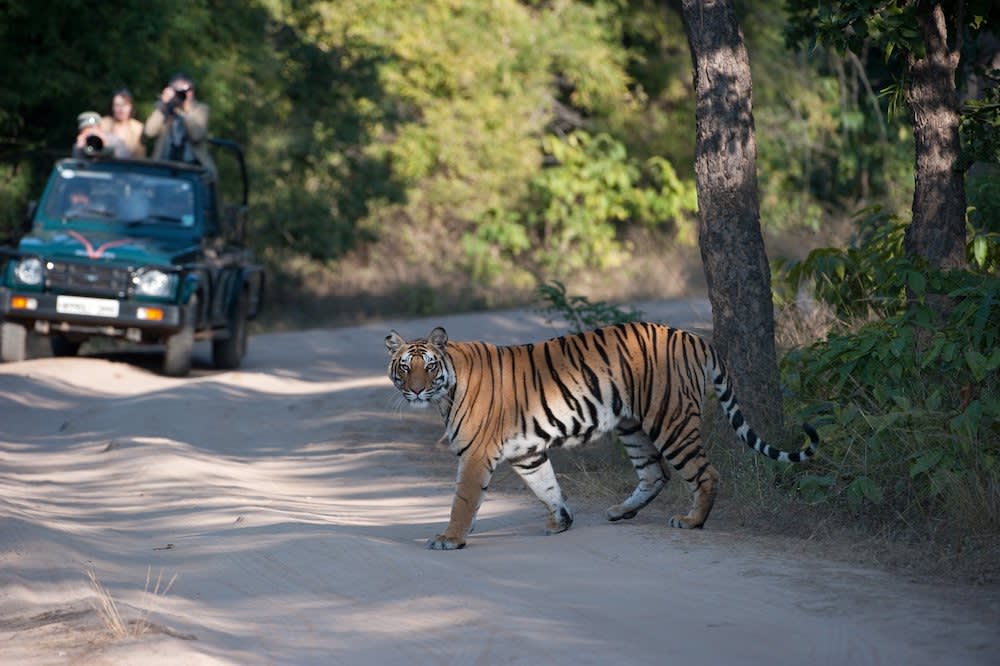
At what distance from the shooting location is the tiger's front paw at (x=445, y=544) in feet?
24.1

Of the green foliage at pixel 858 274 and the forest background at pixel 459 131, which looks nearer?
the green foliage at pixel 858 274

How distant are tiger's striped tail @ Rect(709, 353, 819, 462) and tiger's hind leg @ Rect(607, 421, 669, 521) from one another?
0.50m

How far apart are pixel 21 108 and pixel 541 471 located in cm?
1460

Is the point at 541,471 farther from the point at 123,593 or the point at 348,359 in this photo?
the point at 348,359

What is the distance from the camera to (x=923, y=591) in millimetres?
6363

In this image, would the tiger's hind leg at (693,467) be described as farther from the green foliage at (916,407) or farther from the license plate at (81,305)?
the license plate at (81,305)

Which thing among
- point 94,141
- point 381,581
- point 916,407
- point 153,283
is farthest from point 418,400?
point 94,141

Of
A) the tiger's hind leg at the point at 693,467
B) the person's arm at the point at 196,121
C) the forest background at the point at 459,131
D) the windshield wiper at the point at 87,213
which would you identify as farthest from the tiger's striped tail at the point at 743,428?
the person's arm at the point at 196,121

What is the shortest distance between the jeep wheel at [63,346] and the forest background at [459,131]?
1364mm

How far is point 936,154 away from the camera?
911 centimetres

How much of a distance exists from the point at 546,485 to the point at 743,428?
1123 millimetres

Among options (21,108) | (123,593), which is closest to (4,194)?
(21,108)

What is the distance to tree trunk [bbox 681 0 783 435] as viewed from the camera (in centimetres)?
888

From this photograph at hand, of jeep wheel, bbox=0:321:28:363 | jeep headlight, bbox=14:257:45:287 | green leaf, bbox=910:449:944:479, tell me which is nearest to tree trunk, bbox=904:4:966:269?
green leaf, bbox=910:449:944:479
